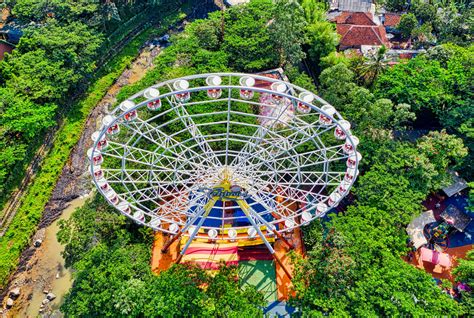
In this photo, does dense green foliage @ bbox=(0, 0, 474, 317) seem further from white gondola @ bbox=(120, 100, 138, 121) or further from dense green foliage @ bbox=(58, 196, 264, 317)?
white gondola @ bbox=(120, 100, 138, 121)

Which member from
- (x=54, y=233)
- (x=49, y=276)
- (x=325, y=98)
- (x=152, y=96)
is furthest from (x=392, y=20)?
(x=49, y=276)

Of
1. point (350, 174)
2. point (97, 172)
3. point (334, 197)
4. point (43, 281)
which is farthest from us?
point (43, 281)

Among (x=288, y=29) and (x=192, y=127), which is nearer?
(x=192, y=127)

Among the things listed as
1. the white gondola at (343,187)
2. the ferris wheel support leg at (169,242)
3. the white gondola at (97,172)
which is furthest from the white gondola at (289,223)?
the white gondola at (97,172)

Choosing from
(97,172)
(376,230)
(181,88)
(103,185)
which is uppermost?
(181,88)

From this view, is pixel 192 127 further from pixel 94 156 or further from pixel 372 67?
pixel 372 67

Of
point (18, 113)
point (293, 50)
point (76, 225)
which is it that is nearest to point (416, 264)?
point (293, 50)

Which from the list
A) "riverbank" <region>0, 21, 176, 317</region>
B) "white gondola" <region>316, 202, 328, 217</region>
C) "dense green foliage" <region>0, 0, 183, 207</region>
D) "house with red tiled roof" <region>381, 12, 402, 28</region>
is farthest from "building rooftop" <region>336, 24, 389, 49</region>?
"dense green foliage" <region>0, 0, 183, 207</region>

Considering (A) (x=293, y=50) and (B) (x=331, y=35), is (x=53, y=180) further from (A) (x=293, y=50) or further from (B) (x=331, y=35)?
(B) (x=331, y=35)
